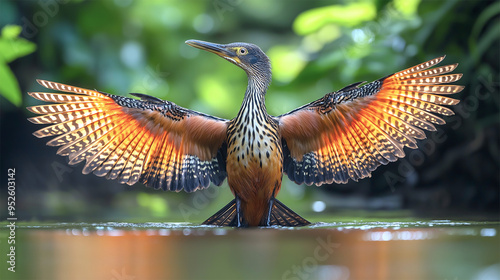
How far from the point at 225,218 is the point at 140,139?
0.58m

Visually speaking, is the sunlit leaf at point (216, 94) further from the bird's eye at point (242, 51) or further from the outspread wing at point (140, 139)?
the bird's eye at point (242, 51)

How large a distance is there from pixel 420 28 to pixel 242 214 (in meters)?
2.77

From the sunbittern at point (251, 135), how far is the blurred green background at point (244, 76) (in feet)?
3.54

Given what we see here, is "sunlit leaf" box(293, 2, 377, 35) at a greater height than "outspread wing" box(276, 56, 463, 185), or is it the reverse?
"sunlit leaf" box(293, 2, 377, 35)

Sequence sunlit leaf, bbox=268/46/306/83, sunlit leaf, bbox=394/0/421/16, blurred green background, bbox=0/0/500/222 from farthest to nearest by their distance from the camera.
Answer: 1. sunlit leaf, bbox=268/46/306/83
2. sunlit leaf, bbox=394/0/421/16
3. blurred green background, bbox=0/0/500/222

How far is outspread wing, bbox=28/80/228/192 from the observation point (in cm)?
299

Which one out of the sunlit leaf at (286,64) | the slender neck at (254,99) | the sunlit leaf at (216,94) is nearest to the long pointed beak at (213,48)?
the slender neck at (254,99)

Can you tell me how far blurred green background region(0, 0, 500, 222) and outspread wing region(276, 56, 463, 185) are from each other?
3.80 ft

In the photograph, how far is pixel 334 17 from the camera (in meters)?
5.12

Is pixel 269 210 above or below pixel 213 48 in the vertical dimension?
below

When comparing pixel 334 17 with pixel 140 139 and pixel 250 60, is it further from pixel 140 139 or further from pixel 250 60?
pixel 140 139

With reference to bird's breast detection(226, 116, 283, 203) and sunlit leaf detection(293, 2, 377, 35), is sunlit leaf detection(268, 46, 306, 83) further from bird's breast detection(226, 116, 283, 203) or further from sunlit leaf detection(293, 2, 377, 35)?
bird's breast detection(226, 116, 283, 203)

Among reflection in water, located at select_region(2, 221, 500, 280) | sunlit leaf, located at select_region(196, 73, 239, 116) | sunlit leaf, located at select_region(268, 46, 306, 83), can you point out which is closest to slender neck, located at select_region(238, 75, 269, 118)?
reflection in water, located at select_region(2, 221, 500, 280)

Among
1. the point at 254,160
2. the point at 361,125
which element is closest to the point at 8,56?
the point at 254,160
